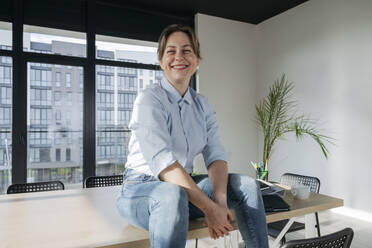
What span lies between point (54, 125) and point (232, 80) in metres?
2.84

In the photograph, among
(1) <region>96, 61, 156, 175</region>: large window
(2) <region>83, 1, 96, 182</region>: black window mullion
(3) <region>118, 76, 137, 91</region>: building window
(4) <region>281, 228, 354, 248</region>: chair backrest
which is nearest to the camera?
(4) <region>281, 228, 354, 248</region>: chair backrest

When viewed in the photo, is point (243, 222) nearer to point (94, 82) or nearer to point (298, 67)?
point (94, 82)

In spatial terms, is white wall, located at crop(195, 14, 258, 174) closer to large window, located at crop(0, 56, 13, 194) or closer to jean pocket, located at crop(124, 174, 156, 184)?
large window, located at crop(0, 56, 13, 194)

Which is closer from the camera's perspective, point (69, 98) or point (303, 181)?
point (303, 181)

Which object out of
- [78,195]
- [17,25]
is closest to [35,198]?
[78,195]

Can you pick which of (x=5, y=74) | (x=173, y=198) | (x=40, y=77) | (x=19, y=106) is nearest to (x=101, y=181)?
(x=173, y=198)

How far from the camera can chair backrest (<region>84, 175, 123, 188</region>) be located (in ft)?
6.79

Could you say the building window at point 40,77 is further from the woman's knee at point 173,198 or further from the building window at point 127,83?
the woman's knee at point 173,198

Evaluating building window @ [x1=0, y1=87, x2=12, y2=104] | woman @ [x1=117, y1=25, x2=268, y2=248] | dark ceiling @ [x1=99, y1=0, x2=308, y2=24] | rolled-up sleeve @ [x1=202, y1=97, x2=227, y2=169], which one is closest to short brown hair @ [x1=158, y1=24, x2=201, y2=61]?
woman @ [x1=117, y1=25, x2=268, y2=248]

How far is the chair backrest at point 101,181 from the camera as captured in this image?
207 centimetres

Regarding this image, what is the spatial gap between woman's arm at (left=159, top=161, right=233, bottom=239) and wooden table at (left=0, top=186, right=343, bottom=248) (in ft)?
0.14

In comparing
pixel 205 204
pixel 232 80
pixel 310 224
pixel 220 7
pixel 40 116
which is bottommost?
pixel 310 224

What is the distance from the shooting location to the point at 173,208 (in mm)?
862

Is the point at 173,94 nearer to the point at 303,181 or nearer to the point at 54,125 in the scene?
the point at 303,181
